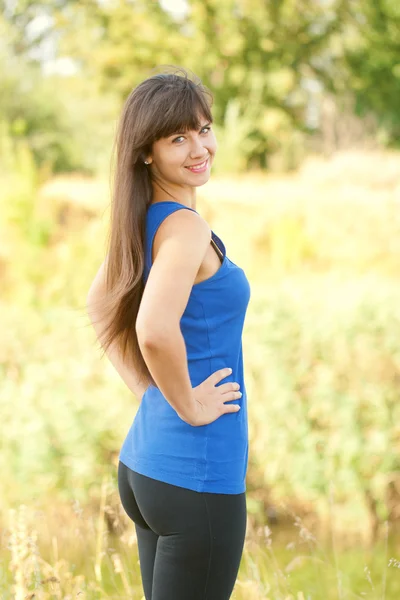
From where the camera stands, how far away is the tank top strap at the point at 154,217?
1.61 metres

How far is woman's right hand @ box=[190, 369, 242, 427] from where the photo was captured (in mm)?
1564

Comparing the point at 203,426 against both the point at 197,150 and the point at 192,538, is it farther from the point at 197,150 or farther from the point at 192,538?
the point at 197,150

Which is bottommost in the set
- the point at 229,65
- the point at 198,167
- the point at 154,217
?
the point at 154,217

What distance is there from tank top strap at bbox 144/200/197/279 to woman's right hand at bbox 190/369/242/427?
25 cm

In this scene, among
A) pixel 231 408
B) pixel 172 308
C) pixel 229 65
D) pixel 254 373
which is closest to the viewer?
pixel 172 308

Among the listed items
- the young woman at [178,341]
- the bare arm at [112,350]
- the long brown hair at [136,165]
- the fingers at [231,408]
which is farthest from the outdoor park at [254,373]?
the fingers at [231,408]

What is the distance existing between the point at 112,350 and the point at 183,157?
0.51 metres

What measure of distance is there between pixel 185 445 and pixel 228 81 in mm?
21469

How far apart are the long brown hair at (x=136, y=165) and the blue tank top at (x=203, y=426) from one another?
0.03m

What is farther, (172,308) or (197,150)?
(197,150)

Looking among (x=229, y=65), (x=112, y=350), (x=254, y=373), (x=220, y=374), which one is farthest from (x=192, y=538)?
(x=229, y=65)

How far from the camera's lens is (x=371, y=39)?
71.5ft

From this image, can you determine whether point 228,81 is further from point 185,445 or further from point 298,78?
point 185,445

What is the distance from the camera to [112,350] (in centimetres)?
194
